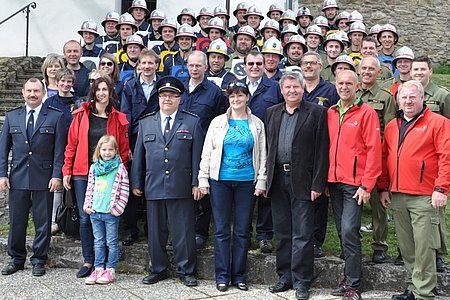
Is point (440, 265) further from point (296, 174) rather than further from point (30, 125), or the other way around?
point (30, 125)

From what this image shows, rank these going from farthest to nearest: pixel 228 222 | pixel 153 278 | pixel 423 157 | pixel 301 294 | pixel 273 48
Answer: pixel 273 48, pixel 153 278, pixel 228 222, pixel 301 294, pixel 423 157

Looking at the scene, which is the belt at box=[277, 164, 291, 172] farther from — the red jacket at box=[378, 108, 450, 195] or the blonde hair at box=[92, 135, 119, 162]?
the blonde hair at box=[92, 135, 119, 162]

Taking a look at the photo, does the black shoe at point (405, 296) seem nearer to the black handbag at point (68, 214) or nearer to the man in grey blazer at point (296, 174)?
the man in grey blazer at point (296, 174)

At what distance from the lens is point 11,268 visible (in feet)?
20.3

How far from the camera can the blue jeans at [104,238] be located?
5.98 meters

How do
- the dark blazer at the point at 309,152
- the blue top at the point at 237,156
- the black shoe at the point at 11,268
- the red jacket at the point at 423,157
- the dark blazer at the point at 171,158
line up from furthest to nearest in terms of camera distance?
the black shoe at the point at 11,268
the dark blazer at the point at 171,158
the blue top at the point at 237,156
the dark blazer at the point at 309,152
the red jacket at the point at 423,157

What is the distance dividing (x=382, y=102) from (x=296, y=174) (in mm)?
1241

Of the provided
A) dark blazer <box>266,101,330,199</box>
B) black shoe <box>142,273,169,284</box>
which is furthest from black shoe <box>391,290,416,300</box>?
black shoe <box>142,273,169,284</box>

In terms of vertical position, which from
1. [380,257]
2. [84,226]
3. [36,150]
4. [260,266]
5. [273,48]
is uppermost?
[273,48]

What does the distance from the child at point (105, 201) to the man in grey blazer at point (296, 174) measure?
4.80ft

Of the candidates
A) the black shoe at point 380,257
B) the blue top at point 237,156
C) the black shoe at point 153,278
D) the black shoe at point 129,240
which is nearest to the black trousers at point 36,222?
the black shoe at point 129,240

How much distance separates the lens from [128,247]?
644 cm

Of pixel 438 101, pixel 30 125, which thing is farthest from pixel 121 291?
pixel 438 101

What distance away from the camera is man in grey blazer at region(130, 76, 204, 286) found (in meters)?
5.91
